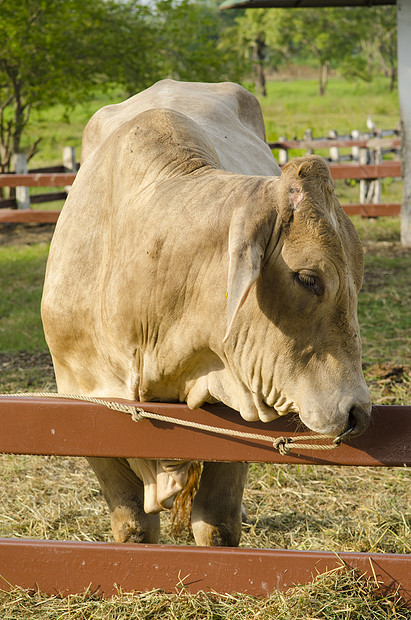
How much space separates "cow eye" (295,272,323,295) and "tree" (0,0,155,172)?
11.2 meters

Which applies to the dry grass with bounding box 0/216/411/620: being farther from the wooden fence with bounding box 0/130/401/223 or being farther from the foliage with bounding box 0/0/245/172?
the foliage with bounding box 0/0/245/172

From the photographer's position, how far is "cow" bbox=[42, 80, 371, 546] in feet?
7.41

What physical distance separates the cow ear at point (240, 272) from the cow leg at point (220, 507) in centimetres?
135

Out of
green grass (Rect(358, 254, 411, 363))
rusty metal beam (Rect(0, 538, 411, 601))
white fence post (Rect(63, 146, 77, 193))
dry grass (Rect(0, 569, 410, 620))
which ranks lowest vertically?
white fence post (Rect(63, 146, 77, 193))

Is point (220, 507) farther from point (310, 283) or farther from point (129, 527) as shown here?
point (310, 283)

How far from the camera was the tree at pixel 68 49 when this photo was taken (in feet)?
41.5

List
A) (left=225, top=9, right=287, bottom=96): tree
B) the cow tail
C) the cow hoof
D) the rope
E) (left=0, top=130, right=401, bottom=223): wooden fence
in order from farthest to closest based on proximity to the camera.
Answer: (left=225, top=9, right=287, bottom=96): tree, (left=0, top=130, right=401, bottom=223): wooden fence, the cow tail, the cow hoof, the rope

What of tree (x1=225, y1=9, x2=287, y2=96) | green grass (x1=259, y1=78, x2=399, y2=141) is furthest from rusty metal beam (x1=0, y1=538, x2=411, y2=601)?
tree (x1=225, y1=9, x2=287, y2=96)

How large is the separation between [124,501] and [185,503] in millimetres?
475

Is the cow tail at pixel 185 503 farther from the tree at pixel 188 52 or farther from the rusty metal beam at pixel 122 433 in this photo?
the tree at pixel 188 52

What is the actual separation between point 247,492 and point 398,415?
6.47ft

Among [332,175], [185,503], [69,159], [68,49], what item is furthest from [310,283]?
[69,159]

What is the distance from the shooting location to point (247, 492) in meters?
4.30

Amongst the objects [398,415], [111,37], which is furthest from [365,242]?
[398,415]
